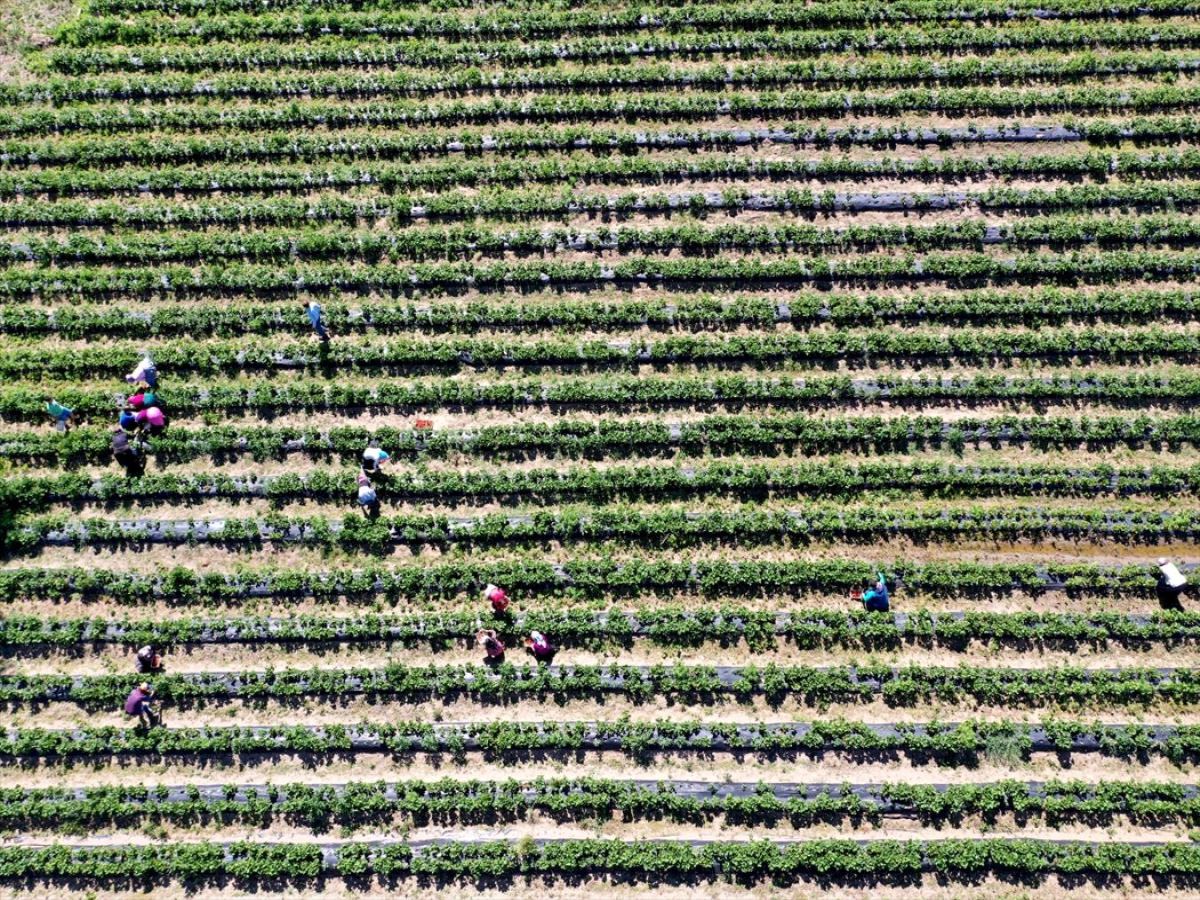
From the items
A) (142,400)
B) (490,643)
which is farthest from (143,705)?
(490,643)

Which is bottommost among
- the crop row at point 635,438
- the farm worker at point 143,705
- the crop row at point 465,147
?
the farm worker at point 143,705

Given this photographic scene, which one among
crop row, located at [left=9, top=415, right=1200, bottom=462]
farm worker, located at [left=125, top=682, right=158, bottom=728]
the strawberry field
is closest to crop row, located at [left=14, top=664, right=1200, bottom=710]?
the strawberry field

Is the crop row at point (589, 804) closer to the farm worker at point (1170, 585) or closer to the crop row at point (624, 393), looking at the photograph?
the farm worker at point (1170, 585)

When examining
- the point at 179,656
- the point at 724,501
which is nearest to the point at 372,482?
the point at 179,656

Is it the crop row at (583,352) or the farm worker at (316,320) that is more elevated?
the farm worker at (316,320)

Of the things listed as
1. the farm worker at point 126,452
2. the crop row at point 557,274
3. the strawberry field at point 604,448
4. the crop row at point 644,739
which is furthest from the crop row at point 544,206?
the crop row at point 644,739

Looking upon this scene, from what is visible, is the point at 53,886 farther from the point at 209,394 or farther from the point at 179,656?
the point at 209,394
